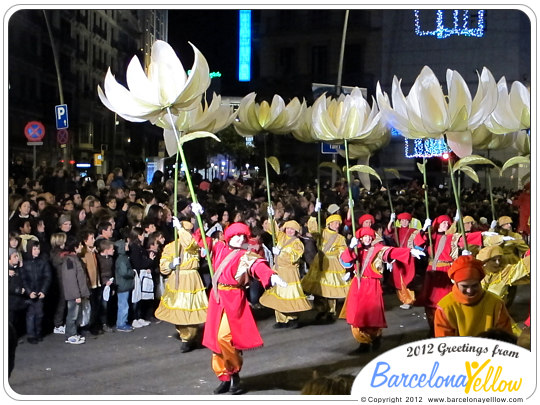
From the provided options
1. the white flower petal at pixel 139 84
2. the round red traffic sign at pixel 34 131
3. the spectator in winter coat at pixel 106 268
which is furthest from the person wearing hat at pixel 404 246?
the round red traffic sign at pixel 34 131

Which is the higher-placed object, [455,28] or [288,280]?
[455,28]

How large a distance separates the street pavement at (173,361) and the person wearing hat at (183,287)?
13cm

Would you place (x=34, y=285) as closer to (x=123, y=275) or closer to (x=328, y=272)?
(x=123, y=275)

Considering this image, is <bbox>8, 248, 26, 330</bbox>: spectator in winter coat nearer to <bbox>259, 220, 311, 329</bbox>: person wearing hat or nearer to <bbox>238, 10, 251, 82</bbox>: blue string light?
<bbox>238, 10, 251, 82</bbox>: blue string light

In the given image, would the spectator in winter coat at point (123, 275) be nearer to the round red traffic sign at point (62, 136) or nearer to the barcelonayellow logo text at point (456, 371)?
the round red traffic sign at point (62, 136)

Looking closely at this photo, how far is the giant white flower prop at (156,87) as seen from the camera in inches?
155

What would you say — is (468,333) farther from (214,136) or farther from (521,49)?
(214,136)

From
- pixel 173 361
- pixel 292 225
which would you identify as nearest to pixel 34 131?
pixel 173 361

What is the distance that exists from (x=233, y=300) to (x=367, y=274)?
1.17 meters

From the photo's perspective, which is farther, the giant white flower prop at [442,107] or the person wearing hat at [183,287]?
the person wearing hat at [183,287]

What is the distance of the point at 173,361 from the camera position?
413cm

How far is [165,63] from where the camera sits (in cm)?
394

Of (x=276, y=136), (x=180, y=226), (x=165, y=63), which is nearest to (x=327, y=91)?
(x=276, y=136)
